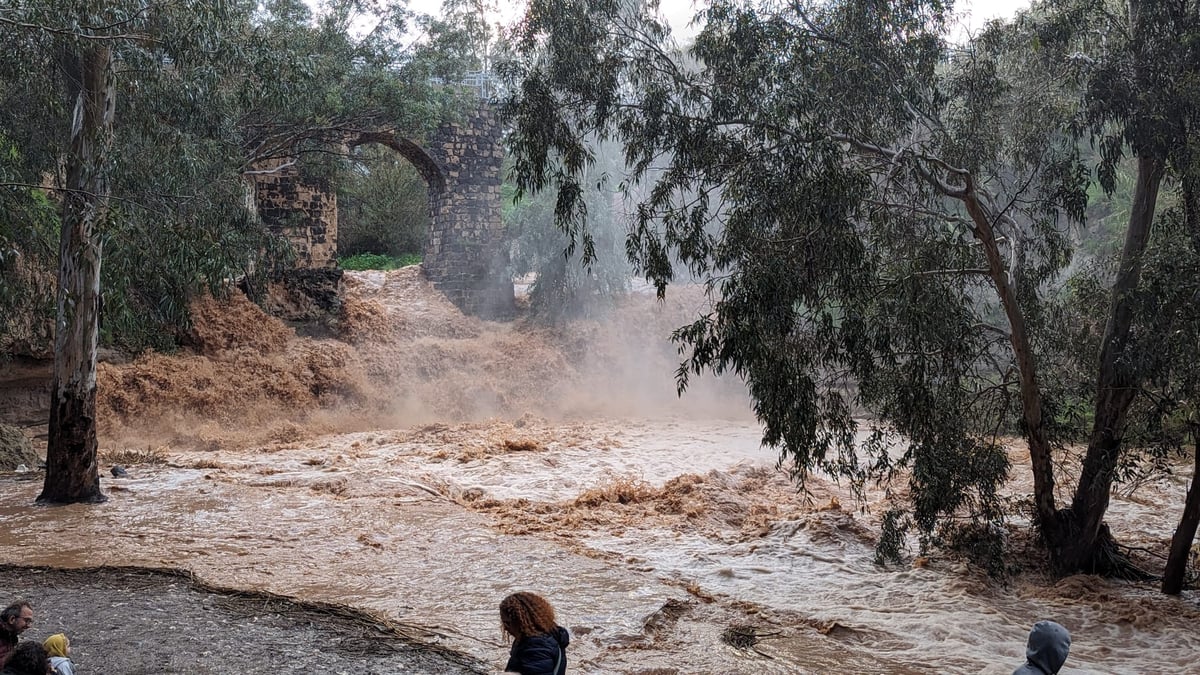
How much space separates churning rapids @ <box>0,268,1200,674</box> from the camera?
7.46 meters

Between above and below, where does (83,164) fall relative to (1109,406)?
above

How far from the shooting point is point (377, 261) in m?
29.3

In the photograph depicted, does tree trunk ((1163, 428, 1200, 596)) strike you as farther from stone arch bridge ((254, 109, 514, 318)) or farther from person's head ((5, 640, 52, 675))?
stone arch bridge ((254, 109, 514, 318))

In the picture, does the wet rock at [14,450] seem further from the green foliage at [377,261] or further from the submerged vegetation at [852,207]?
the green foliage at [377,261]

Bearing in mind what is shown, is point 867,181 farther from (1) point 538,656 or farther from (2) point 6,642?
(2) point 6,642

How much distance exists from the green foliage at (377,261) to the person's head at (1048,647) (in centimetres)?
2599

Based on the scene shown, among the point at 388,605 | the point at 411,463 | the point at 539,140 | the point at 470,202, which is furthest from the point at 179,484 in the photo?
the point at 470,202

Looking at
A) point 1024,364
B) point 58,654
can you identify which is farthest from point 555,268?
point 58,654

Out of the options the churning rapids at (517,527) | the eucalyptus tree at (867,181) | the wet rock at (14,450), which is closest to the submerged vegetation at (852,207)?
the eucalyptus tree at (867,181)

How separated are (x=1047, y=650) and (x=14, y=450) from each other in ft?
41.8

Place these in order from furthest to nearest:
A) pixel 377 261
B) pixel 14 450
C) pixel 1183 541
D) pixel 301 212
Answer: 1. pixel 377 261
2. pixel 301 212
3. pixel 14 450
4. pixel 1183 541

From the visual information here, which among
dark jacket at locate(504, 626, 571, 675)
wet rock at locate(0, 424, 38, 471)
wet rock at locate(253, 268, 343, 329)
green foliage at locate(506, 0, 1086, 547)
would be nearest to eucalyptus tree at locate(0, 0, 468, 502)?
wet rock at locate(0, 424, 38, 471)

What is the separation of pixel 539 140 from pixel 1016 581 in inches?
228

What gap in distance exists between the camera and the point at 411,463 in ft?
49.3
